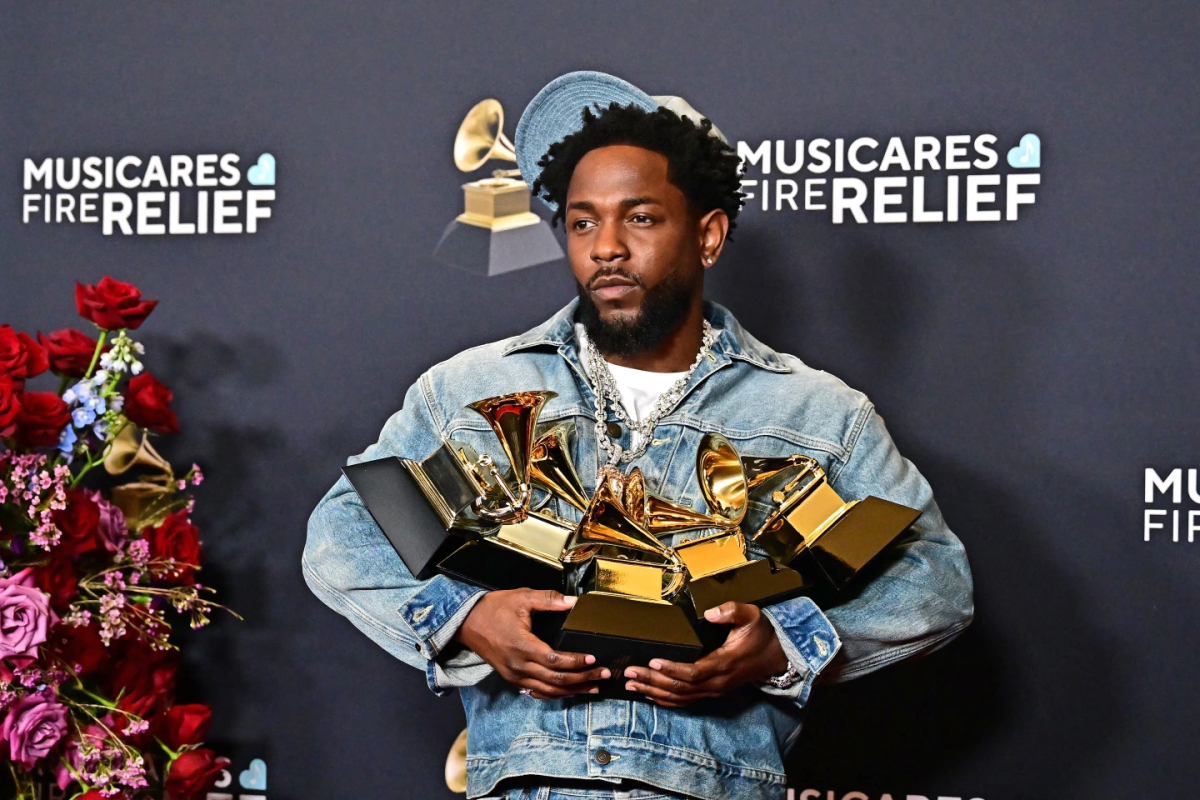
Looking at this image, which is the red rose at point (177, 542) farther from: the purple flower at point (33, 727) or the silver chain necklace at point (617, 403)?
the silver chain necklace at point (617, 403)

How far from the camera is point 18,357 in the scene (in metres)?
2.03

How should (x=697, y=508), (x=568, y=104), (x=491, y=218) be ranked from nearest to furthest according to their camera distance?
(x=697, y=508) < (x=568, y=104) < (x=491, y=218)

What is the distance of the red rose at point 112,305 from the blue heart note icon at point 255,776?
2.93 feet

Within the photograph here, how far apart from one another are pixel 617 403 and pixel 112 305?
960 millimetres

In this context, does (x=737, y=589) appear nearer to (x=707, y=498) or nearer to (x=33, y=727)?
(x=707, y=498)

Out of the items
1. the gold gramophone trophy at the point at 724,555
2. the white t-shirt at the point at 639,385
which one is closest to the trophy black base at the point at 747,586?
the gold gramophone trophy at the point at 724,555

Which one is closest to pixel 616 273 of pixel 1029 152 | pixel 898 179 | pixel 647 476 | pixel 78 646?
pixel 647 476

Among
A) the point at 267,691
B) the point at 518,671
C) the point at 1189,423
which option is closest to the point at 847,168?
the point at 1189,423

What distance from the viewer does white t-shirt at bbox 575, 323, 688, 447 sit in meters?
1.77

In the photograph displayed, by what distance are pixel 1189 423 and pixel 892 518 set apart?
3.09ft

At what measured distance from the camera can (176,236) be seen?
2537 millimetres

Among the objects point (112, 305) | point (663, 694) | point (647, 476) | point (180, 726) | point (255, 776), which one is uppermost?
point (112, 305)

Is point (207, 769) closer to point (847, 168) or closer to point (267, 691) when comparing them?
point (267, 691)

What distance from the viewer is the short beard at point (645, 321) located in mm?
1732
